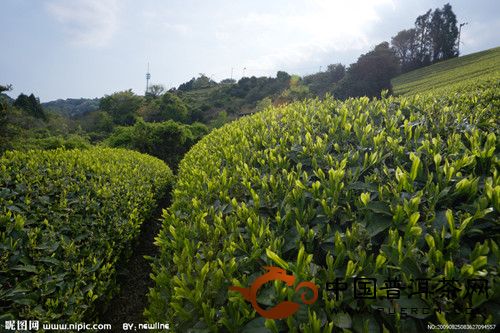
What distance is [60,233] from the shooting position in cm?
385

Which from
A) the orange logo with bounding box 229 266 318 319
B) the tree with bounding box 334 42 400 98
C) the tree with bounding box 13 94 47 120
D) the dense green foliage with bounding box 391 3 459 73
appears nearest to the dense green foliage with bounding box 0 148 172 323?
the orange logo with bounding box 229 266 318 319

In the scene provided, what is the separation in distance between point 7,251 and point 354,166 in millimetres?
3793

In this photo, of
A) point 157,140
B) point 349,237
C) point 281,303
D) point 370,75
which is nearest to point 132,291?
point 281,303

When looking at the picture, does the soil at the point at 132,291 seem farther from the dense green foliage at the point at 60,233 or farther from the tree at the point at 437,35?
the tree at the point at 437,35

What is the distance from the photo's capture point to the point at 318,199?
257 centimetres

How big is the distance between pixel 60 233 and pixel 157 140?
12512mm

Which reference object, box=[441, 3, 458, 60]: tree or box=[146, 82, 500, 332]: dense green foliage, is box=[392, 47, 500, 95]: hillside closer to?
box=[441, 3, 458, 60]: tree

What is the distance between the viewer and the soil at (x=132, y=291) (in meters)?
4.45

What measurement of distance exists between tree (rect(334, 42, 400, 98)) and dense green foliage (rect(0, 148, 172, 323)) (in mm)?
32078

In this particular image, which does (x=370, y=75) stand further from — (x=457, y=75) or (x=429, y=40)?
(x=429, y=40)

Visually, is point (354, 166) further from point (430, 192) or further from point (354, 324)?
point (354, 324)

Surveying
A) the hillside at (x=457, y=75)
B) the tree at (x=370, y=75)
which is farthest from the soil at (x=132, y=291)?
the tree at (x=370, y=75)

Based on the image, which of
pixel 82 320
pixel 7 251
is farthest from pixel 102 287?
pixel 7 251

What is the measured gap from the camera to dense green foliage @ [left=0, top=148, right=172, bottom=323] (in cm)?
301
